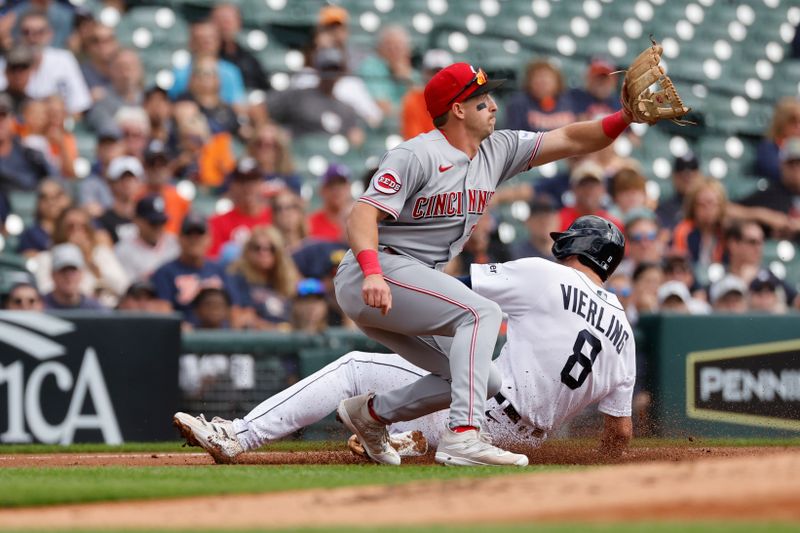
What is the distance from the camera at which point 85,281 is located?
28.4ft

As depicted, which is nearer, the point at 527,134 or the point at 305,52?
the point at 527,134

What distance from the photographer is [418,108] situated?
1069 cm

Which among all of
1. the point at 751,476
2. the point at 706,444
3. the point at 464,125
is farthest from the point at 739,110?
the point at 751,476

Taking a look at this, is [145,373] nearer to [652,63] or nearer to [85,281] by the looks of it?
[85,281]

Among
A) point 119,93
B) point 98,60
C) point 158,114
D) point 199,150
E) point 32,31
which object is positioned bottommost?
point 199,150

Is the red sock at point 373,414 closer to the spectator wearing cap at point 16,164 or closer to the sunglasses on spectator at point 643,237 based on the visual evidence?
the sunglasses on spectator at point 643,237

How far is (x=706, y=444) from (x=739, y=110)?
647 centimetres

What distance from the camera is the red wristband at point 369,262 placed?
479 centimetres

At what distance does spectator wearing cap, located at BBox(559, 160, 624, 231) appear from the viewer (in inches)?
379

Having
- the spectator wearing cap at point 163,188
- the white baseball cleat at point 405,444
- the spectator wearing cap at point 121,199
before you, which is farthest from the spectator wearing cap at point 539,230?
the white baseball cleat at point 405,444

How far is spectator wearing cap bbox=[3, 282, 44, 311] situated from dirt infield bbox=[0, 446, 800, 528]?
4.03 m

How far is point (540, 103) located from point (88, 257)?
13.2 feet

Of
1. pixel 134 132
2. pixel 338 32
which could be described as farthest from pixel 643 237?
pixel 134 132

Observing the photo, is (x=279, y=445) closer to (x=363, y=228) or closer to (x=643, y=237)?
(x=363, y=228)
